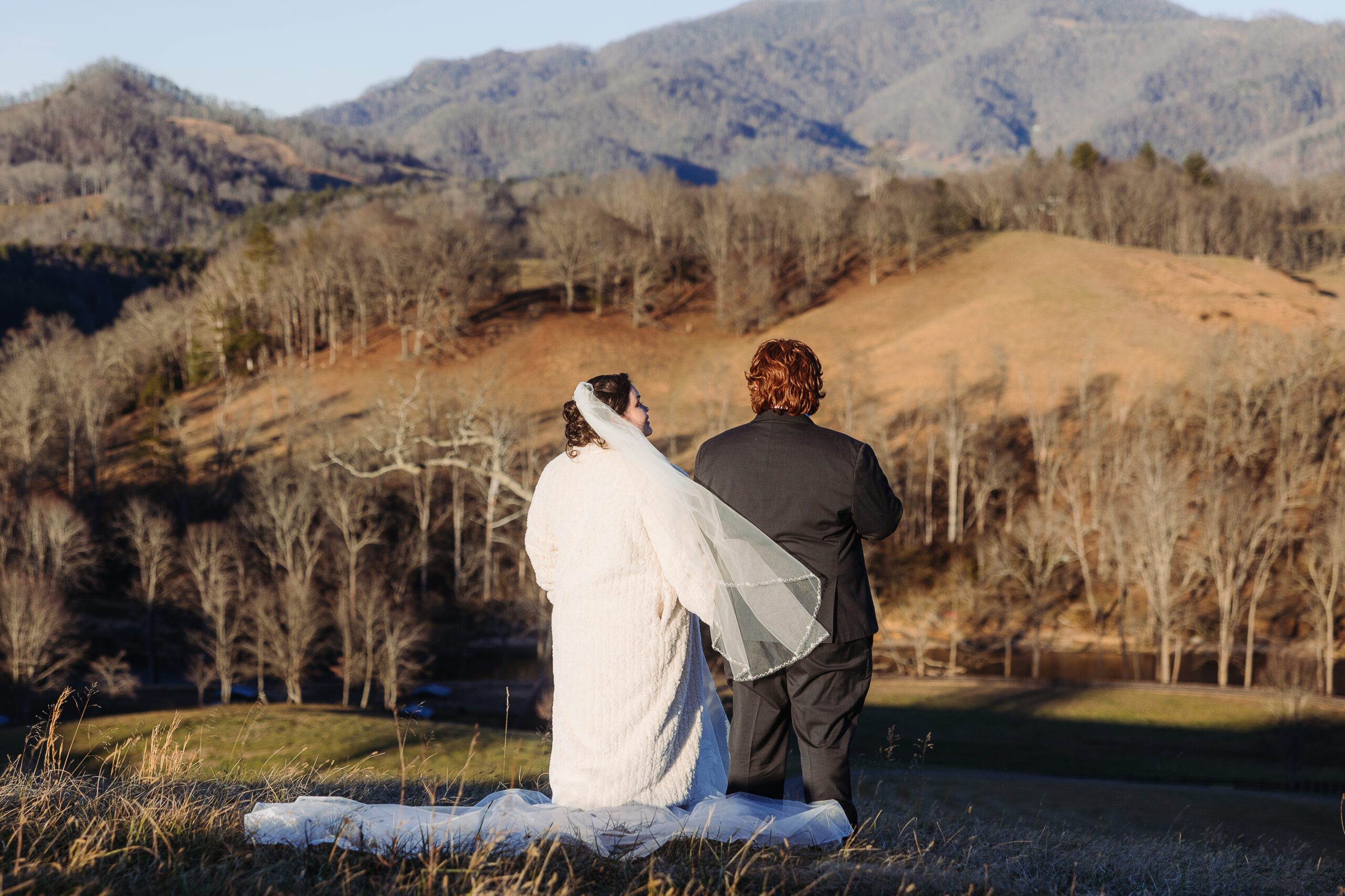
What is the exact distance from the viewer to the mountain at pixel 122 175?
138750mm

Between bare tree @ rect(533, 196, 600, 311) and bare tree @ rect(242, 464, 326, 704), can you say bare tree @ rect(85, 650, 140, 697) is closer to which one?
bare tree @ rect(242, 464, 326, 704)

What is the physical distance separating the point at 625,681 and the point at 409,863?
1345 mm

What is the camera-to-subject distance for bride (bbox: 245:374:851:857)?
4.84m

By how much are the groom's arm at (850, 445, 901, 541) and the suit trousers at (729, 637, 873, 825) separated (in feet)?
2.08

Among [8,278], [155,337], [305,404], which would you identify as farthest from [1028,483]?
[8,278]

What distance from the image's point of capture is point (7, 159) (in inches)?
6727

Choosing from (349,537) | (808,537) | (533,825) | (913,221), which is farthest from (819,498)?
(913,221)

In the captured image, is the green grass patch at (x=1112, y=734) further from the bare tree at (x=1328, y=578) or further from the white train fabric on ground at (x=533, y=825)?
the white train fabric on ground at (x=533, y=825)

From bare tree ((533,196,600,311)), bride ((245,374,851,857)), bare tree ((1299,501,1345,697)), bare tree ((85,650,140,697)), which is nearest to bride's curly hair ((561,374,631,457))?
bride ((245,374,851,857))

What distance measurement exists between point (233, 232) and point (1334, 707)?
133587 mm

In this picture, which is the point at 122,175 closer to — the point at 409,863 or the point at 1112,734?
the point at 1112,734

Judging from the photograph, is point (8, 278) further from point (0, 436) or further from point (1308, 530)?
point (1308, 530)

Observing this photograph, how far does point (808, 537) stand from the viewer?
507cm

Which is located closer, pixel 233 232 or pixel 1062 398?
pixel 1062 398
